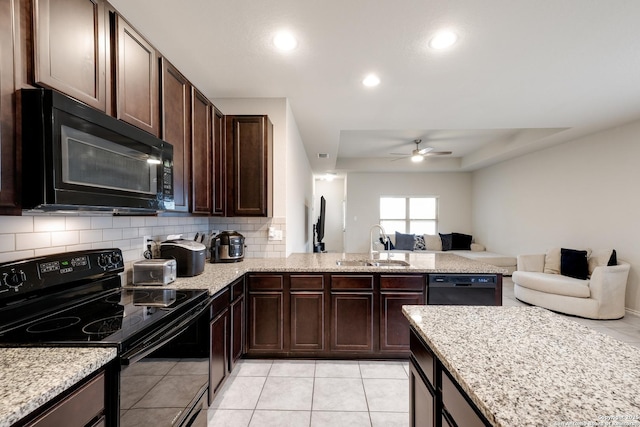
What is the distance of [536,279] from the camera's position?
4.23 meters

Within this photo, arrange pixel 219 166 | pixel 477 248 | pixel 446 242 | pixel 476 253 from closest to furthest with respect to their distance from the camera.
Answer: pixel 219 166
pixel 476 253
pixel 477 248
pixel 446 242

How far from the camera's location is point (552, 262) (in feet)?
14.9

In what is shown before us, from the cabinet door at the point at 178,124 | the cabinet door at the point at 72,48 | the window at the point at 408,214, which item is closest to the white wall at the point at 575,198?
the window at the point at 408,214

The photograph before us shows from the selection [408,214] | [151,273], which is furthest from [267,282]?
[408,214]

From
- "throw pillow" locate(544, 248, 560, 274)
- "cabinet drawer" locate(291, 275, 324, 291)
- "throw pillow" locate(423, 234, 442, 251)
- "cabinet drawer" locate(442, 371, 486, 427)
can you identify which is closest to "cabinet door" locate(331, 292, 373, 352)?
"cabinet drawer" locate(291, 275, 324, 291)

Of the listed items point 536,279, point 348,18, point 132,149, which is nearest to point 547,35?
point 348,18

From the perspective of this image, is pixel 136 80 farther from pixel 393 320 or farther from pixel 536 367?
pixel 393 320

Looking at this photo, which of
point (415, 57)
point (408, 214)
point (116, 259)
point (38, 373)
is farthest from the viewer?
point (408, 214)

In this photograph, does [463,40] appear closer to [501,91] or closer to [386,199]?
[501,91]

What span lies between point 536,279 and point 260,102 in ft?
15.4

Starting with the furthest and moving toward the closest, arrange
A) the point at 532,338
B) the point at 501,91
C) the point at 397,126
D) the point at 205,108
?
the point at 397,126 < the point at 501,91 < the point at 205,108 < the point at 532,338

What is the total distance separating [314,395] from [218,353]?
31.3 inches

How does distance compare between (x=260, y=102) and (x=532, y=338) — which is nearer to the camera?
(x=532, y=338)

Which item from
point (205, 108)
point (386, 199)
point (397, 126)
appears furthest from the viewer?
point (386, 199)
